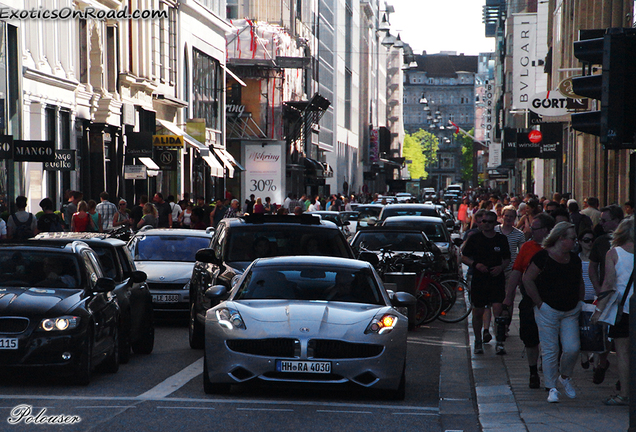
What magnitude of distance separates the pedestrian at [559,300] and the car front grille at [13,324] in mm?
4384

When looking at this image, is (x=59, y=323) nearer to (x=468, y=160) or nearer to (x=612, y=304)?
(x=612, y=304)

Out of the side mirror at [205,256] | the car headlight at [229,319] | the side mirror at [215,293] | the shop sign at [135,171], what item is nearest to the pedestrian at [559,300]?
the car headlight at [229,319]

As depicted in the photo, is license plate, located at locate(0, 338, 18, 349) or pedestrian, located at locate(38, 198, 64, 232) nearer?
license plate, located at locate(0, 338, 18, 349)

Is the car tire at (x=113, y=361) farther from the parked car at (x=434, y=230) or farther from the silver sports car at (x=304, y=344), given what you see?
the parked car at (x=434, y=230)

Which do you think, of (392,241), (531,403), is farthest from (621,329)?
(392,241)

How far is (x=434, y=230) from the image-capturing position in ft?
76.0

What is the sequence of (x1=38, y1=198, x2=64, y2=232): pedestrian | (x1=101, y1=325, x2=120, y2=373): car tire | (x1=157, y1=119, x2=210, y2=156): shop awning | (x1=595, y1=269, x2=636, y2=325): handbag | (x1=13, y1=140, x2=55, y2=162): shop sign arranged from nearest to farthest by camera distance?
(x1=595, y1=269, x2=636, y2=325): handbag < (x1=101, y1=325, x2=120, y2=373): car tire < (x1=38, y1=198, x2=64, y2=232): pedestrian < (x1=13, y1=140, x2=55, y2=162): shop sign < (x1=157, y1=119, x2=210, y2=156): shop awning

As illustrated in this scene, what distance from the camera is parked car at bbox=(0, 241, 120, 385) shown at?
9812 millimetres

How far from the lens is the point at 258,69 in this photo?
63469mm

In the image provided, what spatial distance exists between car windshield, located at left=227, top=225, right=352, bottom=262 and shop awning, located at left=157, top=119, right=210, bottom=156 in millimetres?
30171

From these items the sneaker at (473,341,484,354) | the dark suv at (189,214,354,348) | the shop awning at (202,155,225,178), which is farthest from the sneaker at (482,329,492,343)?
the shop awning at (202,155,225,178)

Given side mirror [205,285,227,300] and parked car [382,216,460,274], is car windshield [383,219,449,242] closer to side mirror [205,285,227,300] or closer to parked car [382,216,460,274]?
parked car [382,216,460,274]

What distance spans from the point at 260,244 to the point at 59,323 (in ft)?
13.5

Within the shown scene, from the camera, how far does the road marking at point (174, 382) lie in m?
9.72
